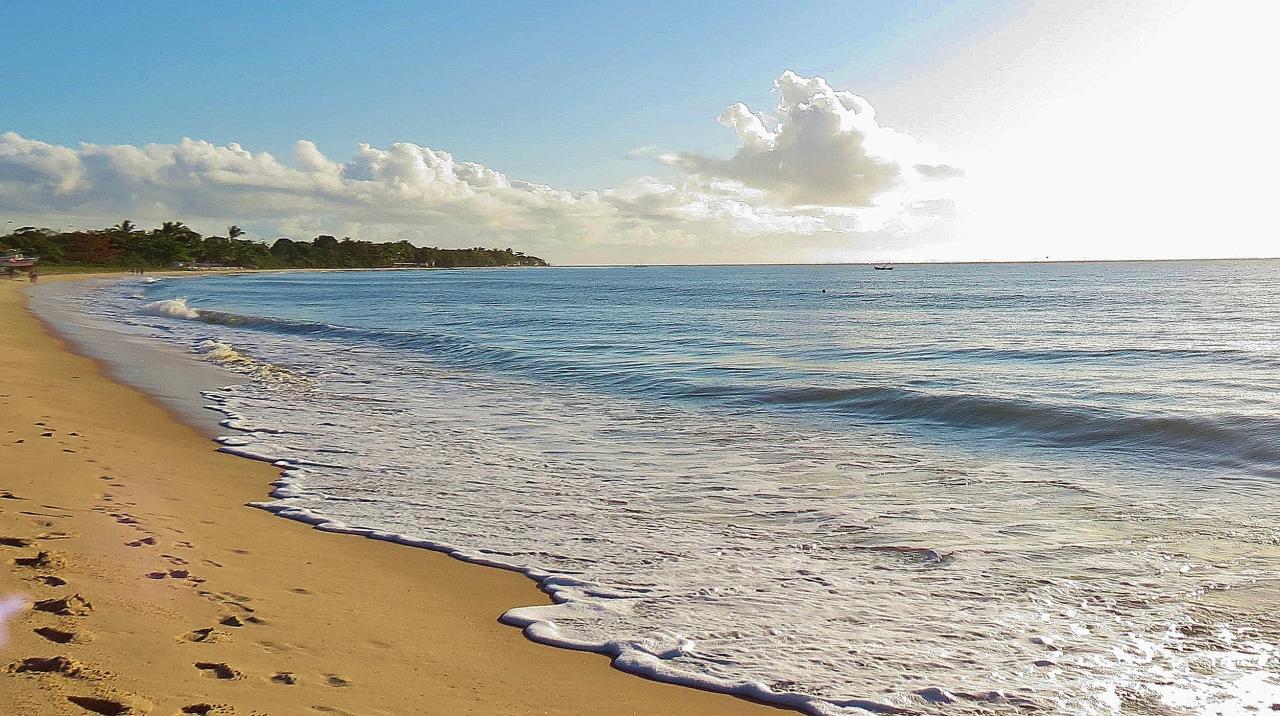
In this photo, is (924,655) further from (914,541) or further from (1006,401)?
(1006,401)

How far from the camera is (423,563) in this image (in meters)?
6.25

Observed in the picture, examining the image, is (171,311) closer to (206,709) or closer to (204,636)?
(204,636)

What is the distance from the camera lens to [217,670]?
379cm

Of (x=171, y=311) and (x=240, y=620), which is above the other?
(x=171, y=311)

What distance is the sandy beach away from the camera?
3.59 meters

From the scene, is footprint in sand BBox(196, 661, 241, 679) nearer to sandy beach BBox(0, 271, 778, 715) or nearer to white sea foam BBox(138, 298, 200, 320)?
sandy beach BBox(0, 271, 778, 715)

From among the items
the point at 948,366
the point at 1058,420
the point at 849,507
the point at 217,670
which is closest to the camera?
the point at 217,670

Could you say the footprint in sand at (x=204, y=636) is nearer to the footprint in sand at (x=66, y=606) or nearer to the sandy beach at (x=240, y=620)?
the sandy beach at (x=240, y=620)

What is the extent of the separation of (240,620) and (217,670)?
2.63ft

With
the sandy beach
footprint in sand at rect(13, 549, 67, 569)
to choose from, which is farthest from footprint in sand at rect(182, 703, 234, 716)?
footprint in sand at rect(13, 549, 67, 569)

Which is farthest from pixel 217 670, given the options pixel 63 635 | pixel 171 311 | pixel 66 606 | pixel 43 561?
pixel 171 311

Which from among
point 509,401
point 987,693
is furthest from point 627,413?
point 987,693

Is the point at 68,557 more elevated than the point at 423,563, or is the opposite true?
the point at 68,557

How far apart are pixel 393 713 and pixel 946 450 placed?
9.00 meters
